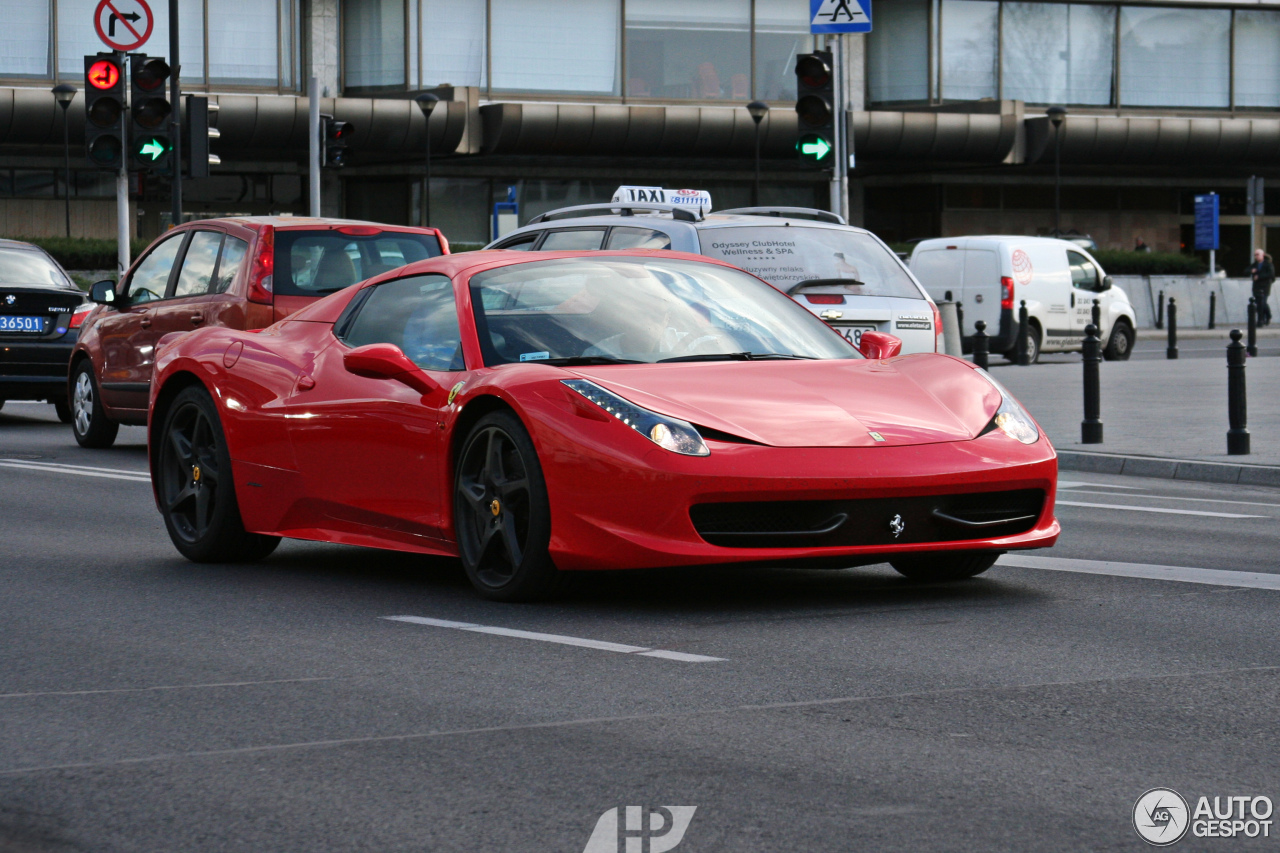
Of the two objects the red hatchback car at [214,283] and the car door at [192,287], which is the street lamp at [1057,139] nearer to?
the red hatchback car at [214,283]

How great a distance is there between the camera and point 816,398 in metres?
6.68

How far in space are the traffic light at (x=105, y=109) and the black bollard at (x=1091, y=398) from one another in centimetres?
939

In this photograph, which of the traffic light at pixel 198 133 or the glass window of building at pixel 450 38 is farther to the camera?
the glass window of building at pixel 450 38

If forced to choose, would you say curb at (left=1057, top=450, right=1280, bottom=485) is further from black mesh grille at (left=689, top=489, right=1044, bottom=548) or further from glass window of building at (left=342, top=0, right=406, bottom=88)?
glass window of building at (left=342, top=0, right=406, bottom=88)

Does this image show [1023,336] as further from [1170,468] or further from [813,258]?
[1170,468]

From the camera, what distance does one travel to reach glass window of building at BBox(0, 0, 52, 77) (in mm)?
43188

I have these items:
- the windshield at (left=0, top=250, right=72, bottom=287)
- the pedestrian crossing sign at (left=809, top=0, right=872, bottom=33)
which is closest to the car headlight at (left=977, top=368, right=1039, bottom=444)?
the pedestrian crossing sign at (left=809, top=0, right=872, bottom=33)

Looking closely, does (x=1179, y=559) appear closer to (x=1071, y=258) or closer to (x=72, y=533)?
(x=72, y=533)

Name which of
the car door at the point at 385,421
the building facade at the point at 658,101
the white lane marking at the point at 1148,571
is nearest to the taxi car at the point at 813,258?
the white lane marking at the point at 1148,571

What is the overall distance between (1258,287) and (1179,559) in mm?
35547

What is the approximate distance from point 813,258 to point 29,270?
7103mm

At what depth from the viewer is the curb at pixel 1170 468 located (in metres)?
12.0

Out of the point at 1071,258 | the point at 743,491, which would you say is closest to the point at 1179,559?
the point at 743,491

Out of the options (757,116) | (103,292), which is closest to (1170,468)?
(103,292)
